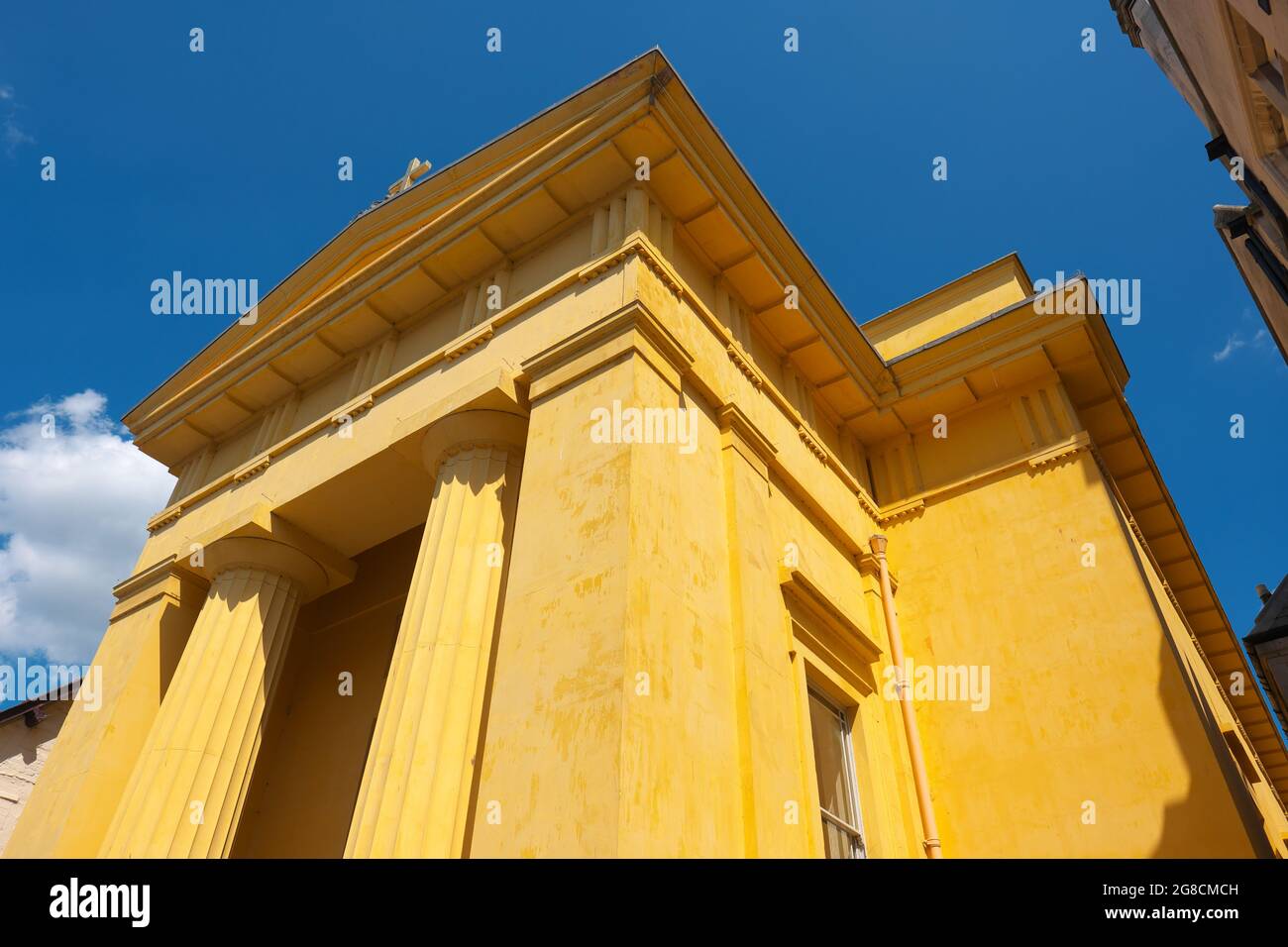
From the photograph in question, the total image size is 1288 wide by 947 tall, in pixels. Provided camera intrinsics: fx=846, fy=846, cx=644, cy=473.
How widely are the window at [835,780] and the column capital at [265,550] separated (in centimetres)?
664

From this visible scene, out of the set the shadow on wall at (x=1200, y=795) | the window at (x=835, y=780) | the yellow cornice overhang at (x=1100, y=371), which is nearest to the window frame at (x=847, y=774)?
the window at (x=835, y=780)

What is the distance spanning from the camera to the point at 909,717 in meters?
10.1

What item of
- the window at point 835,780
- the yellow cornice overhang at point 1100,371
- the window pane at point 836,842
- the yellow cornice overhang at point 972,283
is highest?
the yellow cornice overhang at point 972,283

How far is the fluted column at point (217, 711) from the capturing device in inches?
352

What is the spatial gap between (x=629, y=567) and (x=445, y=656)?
223cm

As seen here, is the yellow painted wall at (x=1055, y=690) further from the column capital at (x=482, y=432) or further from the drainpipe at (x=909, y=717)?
the column capital at (x=482, y=432)

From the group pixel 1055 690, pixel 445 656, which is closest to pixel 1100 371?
pixel 1055 690

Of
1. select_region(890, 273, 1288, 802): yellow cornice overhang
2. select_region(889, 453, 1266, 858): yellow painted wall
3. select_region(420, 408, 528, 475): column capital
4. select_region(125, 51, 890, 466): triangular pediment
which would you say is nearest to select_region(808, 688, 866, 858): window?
select_region(889, 453, 1266, 858): yellow painted wall

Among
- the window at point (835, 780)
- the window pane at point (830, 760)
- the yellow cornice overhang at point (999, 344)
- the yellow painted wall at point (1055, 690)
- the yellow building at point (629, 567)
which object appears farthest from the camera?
the yellow cornice overhang at point (999, 344)

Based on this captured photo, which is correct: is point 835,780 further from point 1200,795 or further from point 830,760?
point 1200,795

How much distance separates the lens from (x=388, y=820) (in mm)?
6762

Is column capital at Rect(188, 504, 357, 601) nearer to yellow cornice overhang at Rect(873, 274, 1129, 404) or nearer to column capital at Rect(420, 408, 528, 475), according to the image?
column capital at Rect(420, 408, 528, 475)
